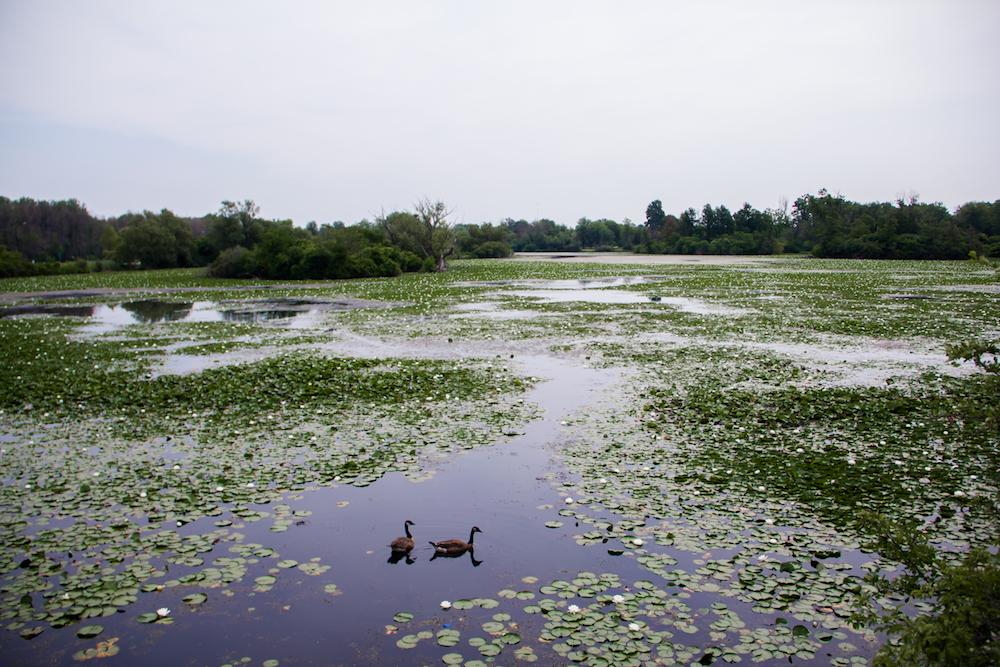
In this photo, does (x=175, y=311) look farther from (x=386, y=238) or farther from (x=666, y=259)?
(x=666, y=259)

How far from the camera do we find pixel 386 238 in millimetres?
72625

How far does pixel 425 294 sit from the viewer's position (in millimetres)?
36781

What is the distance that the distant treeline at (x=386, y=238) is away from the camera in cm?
5519

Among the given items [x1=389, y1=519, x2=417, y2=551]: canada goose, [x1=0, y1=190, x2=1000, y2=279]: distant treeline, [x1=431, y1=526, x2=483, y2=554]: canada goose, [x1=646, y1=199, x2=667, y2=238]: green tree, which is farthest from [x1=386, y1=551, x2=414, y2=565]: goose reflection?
[x1=646, y1=199, x2=667, y2=238]: green tree

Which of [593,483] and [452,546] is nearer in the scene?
[452,546]

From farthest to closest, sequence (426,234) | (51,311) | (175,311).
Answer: (426,234), (51,311), (175,311)

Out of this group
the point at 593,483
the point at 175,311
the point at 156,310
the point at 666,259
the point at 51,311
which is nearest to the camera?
the point at 593,483

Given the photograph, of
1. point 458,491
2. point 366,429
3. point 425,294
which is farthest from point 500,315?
point 458,491

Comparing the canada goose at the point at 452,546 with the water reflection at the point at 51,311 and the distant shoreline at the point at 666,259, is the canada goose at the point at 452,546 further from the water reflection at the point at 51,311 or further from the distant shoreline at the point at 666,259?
the distant shoreline at the point at 666,259

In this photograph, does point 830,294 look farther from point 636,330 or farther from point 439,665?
point 439,665

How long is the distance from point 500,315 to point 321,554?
19.9 m

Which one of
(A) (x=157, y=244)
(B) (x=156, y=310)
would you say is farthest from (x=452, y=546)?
(A) (x=157, y=244)

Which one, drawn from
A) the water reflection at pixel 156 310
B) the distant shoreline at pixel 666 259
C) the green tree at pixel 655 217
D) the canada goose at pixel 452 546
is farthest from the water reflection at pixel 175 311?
the green tree at pixel 655 217

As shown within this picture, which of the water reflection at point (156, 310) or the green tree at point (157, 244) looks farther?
the green tree at point (157, 244)
